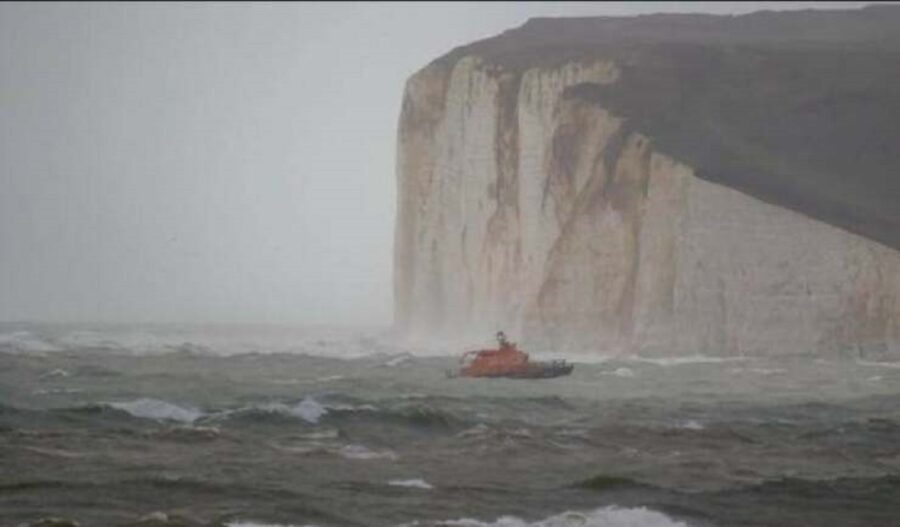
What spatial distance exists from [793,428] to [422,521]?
426 inches

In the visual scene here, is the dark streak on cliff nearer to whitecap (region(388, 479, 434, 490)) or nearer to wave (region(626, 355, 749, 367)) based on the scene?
wave (region(626, 355, 749, 367))

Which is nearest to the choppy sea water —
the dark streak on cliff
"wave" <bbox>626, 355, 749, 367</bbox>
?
"wave" <bbox>626, 355, 749, 367</bbox>

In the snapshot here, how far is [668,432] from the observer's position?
20984 millimetres

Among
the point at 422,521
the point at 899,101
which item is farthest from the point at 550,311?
the point at 422,521

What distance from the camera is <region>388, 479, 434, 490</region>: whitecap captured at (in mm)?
15043

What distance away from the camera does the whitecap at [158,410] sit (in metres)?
21.6

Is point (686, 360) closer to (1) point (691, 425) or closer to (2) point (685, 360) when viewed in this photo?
(2) point (685, 360)

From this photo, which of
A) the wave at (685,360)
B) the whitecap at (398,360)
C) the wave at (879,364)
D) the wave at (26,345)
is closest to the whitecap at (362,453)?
the wave at (879,364)

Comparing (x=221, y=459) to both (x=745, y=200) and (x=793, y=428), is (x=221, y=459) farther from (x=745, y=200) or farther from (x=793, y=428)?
(x=745, y=200)

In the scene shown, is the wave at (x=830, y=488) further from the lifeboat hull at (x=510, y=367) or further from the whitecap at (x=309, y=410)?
the lifeboat hull at (x=510, y=367)

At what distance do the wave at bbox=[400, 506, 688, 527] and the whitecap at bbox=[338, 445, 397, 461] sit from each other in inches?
177

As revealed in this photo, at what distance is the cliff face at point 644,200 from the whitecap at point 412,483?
88.8ft

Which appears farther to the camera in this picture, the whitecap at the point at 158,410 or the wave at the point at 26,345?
the wave at the point at 26,345

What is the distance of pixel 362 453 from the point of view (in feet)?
59.0
